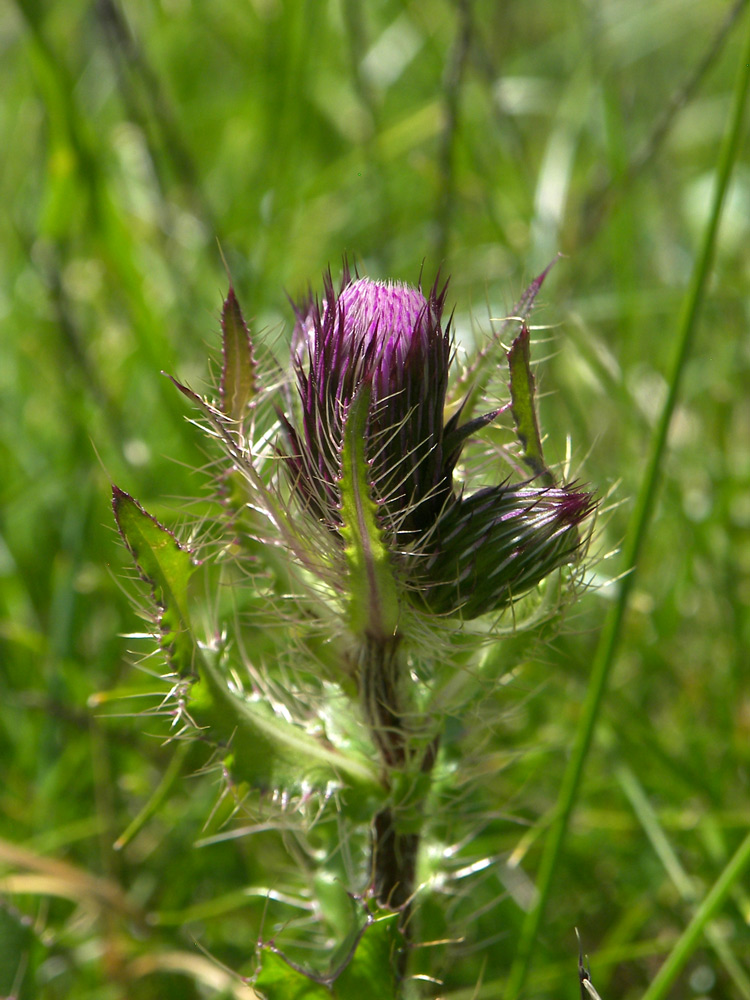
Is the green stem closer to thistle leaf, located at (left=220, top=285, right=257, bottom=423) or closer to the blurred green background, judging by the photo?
the blurred green background

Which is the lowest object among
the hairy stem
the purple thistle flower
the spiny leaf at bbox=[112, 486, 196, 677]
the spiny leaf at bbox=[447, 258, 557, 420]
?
the hairy stem

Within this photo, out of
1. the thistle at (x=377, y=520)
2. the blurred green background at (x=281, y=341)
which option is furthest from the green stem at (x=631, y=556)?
the thistle at (x=377, y=520)

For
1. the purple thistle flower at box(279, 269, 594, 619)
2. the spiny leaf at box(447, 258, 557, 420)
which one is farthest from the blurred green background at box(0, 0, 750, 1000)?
the purple thistle flower at box(279, 269, 594, 619)

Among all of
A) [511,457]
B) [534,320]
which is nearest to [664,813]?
[511,457]

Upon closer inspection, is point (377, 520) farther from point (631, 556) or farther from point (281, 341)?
point (281, 341)

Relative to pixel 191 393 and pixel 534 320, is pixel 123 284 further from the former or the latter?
pixel 191 393

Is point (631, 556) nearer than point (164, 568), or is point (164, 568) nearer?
point (164, 568)

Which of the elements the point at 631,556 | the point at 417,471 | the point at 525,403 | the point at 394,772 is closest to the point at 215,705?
the point at 394,772

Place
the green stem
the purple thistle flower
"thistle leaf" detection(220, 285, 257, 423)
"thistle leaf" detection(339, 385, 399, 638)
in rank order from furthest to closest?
the green stem < "thistle leaf" detection(220, 285, 257, 423) < the purple thistle flower < "thistle leaf" detection(339, 385, 399, 638)
